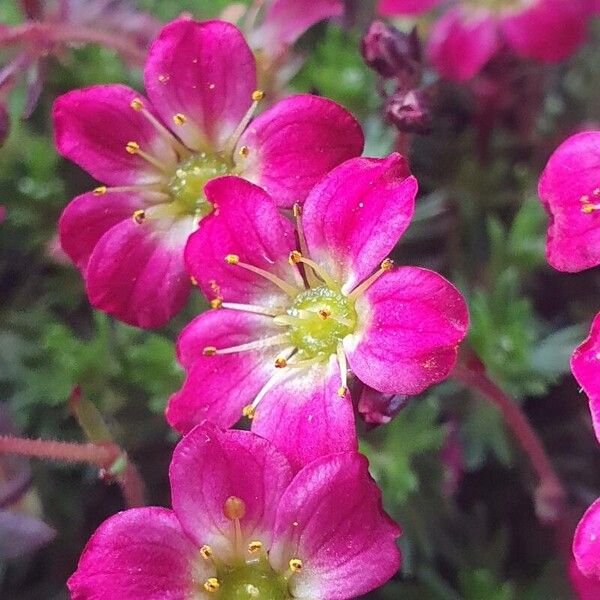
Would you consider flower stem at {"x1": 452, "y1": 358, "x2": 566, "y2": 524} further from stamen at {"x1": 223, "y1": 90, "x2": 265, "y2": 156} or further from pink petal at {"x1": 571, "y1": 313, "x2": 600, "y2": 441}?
stamen at {"x1": 223, "y1": 90, "x2": 265, "y2": 156}

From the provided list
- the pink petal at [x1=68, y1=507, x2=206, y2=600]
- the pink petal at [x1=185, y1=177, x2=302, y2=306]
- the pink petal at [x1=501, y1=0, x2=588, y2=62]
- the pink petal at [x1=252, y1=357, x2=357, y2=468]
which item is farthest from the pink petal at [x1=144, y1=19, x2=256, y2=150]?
the pink petal at [x1=501, y1=0, x2=588, y2=62]

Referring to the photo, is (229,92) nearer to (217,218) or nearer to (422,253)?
(217,218)

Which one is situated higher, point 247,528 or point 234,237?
point 234,237

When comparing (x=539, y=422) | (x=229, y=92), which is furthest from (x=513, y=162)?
(x=229, y=92)

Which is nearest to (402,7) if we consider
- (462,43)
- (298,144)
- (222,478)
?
(462,43)

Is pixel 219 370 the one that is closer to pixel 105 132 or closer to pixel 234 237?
pixel 234 237

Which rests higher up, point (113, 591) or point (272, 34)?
point (272, 34)

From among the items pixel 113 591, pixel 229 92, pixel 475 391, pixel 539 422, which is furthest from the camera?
pixel 539 422
